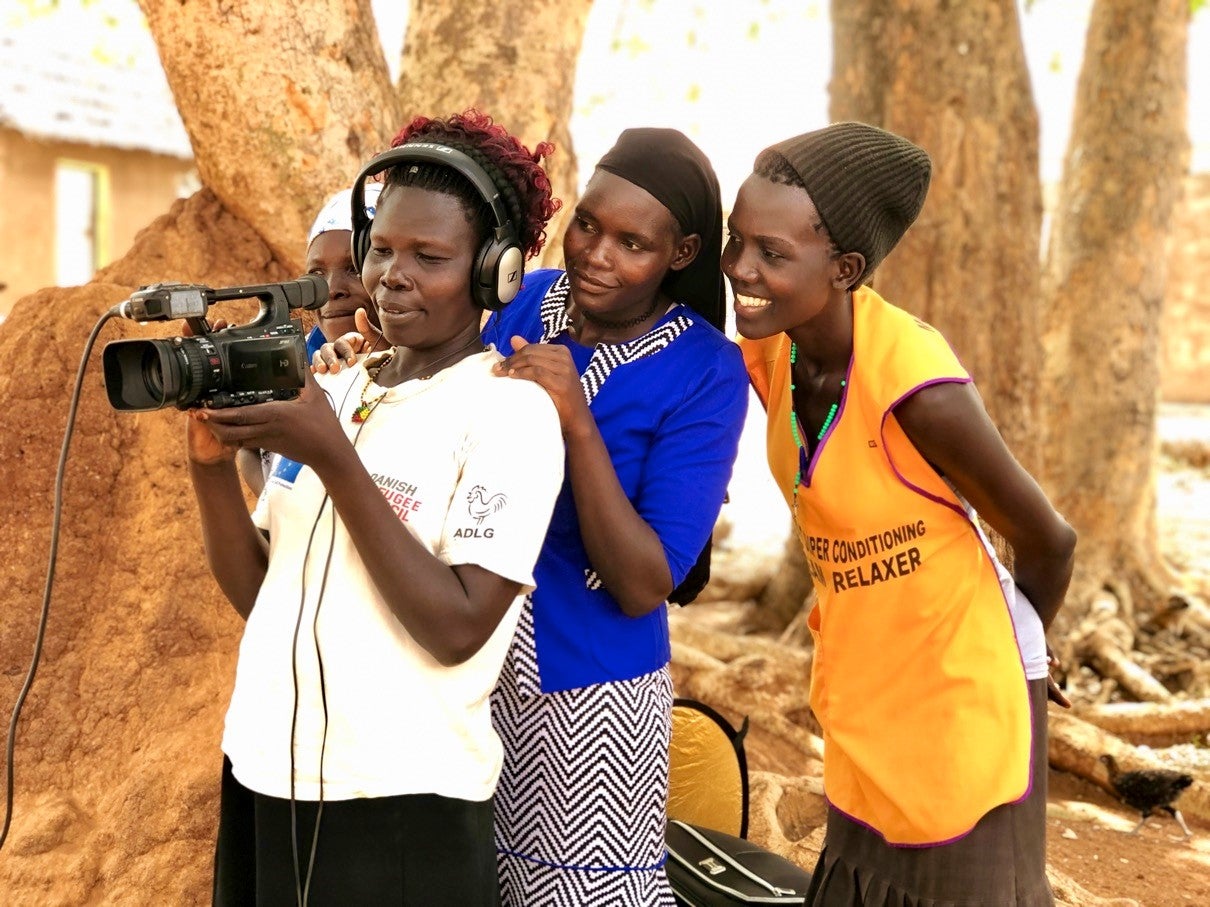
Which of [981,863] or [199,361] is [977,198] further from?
[199,361]

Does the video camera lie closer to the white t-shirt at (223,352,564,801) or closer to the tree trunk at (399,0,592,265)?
the white t-shirt at (223,352,564,801)

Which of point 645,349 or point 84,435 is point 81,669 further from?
point 645,349

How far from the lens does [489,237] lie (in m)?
1.81

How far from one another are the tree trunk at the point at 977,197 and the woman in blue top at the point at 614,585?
11.3ft

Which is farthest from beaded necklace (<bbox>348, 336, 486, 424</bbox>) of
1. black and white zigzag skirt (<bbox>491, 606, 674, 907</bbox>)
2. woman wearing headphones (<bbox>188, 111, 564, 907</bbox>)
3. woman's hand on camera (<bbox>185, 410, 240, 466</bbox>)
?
black and white zigzag skirt (<bbox>491, 606, 674, 907</bbox>)

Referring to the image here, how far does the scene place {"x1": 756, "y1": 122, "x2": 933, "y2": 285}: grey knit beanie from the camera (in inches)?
78.8

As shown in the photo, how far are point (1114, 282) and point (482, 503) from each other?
5.77m

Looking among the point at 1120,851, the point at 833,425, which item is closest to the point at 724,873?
the point at 833,425

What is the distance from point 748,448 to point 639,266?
10.9 m

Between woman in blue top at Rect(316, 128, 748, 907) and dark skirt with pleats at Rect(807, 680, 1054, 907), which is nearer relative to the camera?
woman in blue top at Rect(316, 128, 748, 907)

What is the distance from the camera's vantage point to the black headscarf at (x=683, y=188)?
6.52 feet

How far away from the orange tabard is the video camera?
0.94 m

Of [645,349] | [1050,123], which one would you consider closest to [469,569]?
[645,349]

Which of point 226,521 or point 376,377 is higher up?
point 376,377
